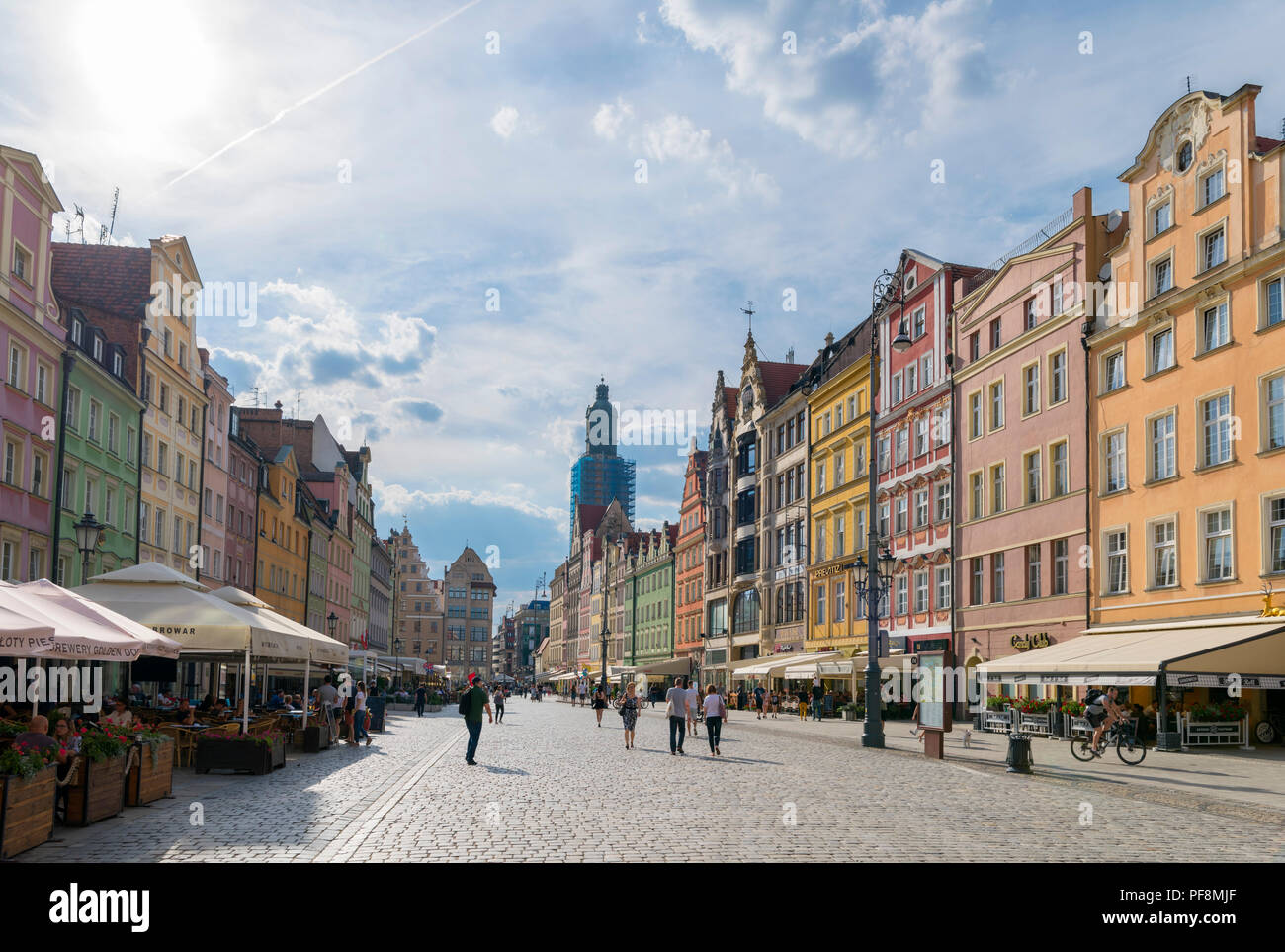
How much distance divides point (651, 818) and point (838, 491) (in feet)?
142

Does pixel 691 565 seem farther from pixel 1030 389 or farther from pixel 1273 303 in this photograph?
pixel 1273 303

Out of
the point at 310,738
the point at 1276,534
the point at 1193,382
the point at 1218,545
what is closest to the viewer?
the point at 310,738

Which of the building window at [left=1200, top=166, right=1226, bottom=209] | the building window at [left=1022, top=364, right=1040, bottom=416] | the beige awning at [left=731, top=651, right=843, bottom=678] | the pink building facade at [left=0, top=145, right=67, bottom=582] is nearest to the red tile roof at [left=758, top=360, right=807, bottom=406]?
the beige awning at [left=731, top=651, right=843, bottom=678]

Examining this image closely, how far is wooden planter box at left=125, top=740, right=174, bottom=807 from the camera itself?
1509 centimetres

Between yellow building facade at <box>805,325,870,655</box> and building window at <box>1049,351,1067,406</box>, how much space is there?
1427 cm

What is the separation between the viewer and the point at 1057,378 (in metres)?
37.8

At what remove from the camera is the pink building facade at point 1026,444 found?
36.2 meters

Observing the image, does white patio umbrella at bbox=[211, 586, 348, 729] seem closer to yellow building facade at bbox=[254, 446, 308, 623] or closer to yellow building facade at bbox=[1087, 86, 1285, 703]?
yellow building facade at bbox=[1087, 86, 1285, 703]

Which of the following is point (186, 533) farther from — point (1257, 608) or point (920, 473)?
point (1257, 608)

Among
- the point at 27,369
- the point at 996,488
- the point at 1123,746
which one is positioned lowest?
the point at 1123,746

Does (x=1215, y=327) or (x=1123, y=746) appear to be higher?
(x=1215, y=327)

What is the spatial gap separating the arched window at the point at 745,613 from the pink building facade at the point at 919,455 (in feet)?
61.6

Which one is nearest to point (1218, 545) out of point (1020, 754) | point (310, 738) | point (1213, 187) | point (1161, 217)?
point (1213, 187)
